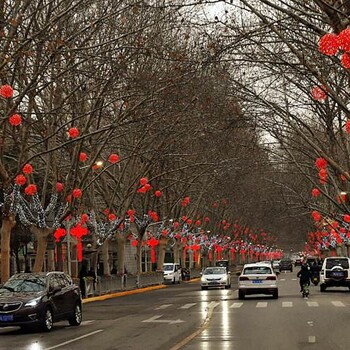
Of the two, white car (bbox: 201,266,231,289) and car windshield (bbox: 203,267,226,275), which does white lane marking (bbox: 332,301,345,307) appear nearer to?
white car (bbox: 201,266,231,289)

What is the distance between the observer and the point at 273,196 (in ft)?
269

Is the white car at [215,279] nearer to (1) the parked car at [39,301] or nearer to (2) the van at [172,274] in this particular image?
(2) the van at [172,274]

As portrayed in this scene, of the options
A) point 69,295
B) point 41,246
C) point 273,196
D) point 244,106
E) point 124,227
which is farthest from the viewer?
point 273,196

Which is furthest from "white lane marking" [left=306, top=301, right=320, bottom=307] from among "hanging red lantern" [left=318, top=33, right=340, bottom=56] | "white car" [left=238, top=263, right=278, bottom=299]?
"hanging red lantern" [left=318, top=33, right=340, bottom=56]

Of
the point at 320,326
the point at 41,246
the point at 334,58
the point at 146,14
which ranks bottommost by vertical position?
the point at 320,326

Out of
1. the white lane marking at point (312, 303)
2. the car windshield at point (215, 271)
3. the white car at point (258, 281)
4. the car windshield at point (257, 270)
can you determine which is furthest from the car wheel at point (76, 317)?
the car windshield at point (215, 271)

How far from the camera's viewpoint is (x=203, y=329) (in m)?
20.7

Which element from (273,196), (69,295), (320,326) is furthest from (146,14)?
(273,196)

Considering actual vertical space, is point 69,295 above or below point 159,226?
below

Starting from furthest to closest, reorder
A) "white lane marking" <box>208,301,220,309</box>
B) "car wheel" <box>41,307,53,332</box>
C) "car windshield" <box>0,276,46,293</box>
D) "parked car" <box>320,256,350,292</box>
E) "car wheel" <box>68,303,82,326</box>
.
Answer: "parked car" <box>320,256,350,292</box> → "white lane marking" <box>208,301,220,309</box> → "car wheel" <box>68,303,82,326</box> → "car windshield" <box>0,276,46,293</box> → "car wheel" <box>41,307,53,332</box>

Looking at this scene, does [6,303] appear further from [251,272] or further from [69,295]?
[251,272]

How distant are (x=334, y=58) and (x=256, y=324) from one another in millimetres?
7386

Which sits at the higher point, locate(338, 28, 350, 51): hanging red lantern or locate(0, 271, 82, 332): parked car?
locate(338, 28, 350, 51): hanging red lantern

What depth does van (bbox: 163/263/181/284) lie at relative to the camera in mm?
65062
